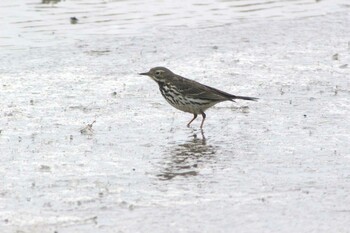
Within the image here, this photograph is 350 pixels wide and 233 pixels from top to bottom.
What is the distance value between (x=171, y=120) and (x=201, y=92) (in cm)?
51

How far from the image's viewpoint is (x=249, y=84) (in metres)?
14.1

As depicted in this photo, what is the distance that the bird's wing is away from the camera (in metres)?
12.3

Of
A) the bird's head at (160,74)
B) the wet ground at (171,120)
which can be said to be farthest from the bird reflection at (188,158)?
the bird's head at (160,74)

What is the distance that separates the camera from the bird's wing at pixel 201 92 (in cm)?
1234

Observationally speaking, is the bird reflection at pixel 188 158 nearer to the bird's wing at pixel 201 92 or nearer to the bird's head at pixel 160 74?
the bird's wing at pixel 201 92

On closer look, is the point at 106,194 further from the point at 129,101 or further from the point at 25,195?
the point at 129,101

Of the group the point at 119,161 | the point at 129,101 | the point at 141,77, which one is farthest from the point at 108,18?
the point at 119,161

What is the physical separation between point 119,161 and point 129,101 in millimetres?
2844

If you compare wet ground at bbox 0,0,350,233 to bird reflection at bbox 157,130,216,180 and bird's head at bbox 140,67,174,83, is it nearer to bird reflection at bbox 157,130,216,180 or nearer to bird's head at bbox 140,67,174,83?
bird reflection at bbox 157,130,216,180

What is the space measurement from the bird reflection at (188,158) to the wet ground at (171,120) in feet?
0.04

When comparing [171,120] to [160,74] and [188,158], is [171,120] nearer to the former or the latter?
[160,74]

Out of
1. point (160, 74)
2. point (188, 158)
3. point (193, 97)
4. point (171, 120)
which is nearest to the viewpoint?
point (188, 158)

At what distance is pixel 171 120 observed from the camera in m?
12.6

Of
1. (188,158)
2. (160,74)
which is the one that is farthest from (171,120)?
(188,158)
